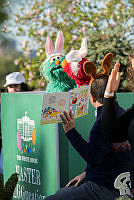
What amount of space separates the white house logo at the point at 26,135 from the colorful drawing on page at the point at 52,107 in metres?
0.68

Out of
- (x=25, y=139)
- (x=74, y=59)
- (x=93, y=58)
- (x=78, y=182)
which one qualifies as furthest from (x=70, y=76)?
(x=93, y=58)

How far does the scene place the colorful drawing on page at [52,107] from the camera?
2172mm

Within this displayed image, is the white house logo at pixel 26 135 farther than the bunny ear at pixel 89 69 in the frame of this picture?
Yes

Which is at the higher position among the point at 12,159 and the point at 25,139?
Result: the point at 25,139

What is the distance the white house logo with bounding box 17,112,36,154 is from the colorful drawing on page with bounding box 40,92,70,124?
68 cm

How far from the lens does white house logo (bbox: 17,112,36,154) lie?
2871 mm

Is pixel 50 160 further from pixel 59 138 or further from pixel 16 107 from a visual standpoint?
pixel 16 107

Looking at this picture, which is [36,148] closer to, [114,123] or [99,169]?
[99,169]

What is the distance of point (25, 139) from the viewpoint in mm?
2928

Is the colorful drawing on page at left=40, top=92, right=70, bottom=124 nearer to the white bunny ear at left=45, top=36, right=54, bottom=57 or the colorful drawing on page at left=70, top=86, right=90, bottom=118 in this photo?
the colorful drawing on page at left=70, top=86, right=90, bottom=118

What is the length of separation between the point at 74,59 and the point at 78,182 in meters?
1.02

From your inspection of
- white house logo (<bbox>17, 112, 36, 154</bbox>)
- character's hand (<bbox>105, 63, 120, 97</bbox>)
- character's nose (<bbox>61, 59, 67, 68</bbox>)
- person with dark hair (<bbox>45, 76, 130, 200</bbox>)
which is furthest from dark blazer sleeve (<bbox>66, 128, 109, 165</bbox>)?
character's nose (<bbox>61, 59, 67, 68</bbox>)

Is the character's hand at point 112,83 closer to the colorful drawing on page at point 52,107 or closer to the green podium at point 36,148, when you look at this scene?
the colorful drawing on page at point 52,107

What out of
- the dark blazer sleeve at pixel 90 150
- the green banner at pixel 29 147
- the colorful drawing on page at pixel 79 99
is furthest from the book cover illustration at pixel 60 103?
the green banner at pixel 29 147
